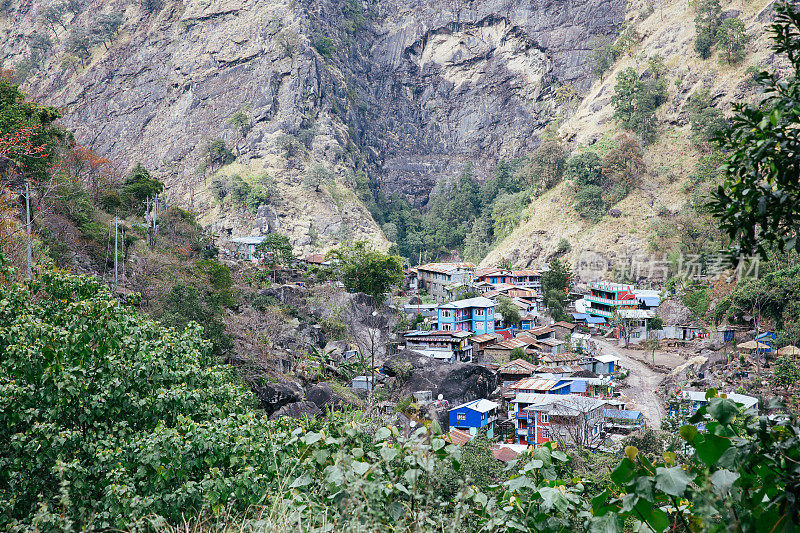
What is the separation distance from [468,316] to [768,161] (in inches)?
794

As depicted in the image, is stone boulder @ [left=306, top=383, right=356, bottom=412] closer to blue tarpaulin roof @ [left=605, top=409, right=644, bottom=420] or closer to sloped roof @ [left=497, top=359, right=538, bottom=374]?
sloped roof @ [left=497, top=359, right=538, bottom=374]

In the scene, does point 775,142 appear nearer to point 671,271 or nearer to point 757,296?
point 757,296

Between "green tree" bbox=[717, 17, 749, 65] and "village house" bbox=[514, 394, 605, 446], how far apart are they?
1152 inches

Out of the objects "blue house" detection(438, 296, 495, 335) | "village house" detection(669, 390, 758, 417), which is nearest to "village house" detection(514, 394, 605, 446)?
"village house" detection(669, 390, 758, 417)

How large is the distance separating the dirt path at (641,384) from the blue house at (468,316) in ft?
15.0

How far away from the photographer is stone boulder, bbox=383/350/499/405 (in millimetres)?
14273

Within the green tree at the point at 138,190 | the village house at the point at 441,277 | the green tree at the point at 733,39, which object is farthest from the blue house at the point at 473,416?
the green tree at the point at 733,39

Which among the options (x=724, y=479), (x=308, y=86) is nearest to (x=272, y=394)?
(x=724, y=479)

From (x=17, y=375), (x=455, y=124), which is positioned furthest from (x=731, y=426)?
(x=455, y=124)

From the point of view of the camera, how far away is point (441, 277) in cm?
2912

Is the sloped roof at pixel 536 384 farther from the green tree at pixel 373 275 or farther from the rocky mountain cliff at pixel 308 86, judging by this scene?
the rocky mountain cliff at pixel 308 86

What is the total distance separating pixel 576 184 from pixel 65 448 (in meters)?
33.1

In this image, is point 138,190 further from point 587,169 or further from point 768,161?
point 587,169

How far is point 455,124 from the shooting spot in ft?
165
